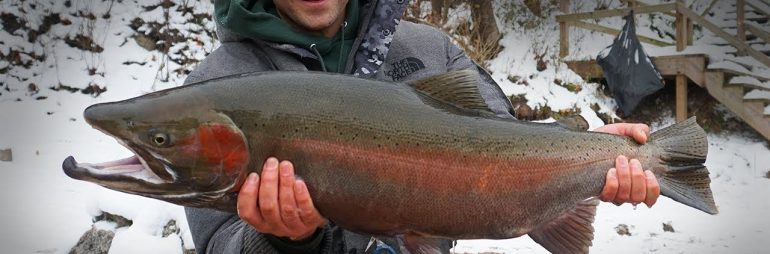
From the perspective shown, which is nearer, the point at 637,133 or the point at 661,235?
the point at 637,133

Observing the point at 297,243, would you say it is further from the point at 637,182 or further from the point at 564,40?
the point at 564,40

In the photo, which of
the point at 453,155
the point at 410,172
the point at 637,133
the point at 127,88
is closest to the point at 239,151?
the point at 410,172

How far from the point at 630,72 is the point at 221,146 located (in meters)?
10.7

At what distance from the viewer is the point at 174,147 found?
5.73 ft

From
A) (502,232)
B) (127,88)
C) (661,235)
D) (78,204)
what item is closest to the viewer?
(502,232)

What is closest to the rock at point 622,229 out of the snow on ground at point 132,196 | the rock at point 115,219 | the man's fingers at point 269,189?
the snow on ground at point 132,196

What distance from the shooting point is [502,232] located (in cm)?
206

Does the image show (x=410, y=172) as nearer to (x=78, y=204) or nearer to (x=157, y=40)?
(x=78, y=204)

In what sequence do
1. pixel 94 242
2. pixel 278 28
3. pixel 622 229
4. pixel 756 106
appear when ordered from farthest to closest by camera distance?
pixel 756 106 → pixel 622 229 → pixel 94 242 → pixel 278 28

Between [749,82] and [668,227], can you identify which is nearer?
[668,227]

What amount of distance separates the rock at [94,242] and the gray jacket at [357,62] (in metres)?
3.48

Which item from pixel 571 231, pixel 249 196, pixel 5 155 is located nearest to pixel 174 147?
pixel 249 196

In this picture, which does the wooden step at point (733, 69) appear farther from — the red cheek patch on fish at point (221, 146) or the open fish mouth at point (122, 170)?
the open fish mouth at point (122, 170)

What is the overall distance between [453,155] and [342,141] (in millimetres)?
352
